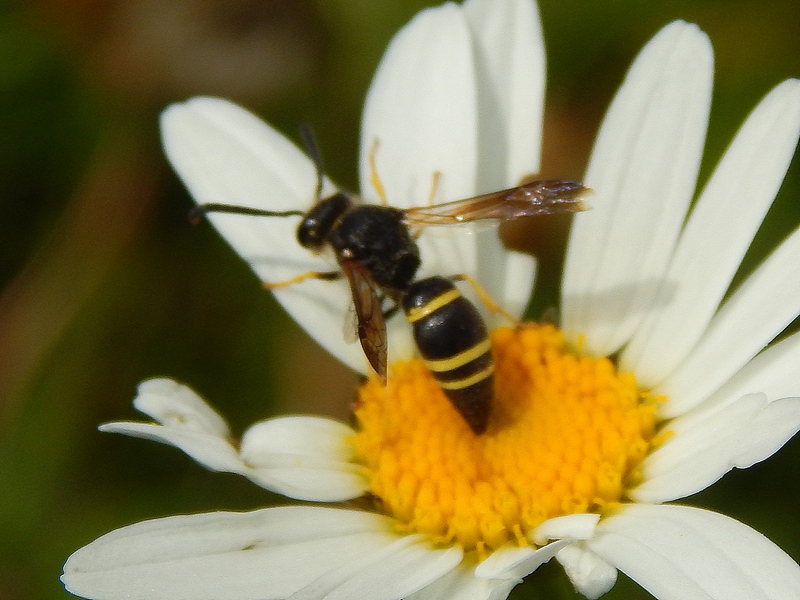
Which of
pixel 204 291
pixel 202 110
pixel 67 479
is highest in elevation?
pixel 202 110

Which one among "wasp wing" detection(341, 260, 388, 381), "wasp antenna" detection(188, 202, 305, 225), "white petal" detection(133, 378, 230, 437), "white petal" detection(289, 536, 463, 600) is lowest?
"white petal" detection(289, 536, 463, 600)

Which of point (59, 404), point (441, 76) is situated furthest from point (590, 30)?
point (59, 404)

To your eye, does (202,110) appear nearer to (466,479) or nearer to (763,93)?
(466,479)

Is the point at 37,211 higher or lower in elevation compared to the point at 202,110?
lower

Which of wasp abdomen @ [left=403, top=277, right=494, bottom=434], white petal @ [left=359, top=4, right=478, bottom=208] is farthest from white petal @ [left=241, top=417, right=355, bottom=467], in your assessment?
white petal @ [left=359, top=4, right=478, bottom=208]

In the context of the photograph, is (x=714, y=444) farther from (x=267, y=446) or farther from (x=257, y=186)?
(x=257, y=186)

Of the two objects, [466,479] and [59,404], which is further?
[59,404]

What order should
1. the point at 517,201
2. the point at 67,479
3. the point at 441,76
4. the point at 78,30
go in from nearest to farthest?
the point at 517,201, the point at 441,76, the point at 67,479, the point at 78,30

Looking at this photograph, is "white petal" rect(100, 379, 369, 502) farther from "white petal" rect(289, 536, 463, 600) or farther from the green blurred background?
the green blurred background

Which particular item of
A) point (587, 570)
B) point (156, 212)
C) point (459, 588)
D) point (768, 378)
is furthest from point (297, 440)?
point (156, 212)
